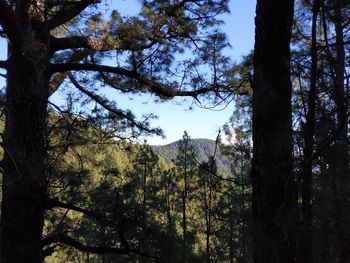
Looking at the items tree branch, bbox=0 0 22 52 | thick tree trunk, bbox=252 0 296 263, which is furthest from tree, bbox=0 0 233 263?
thick tree trunk, bbox=252 0 296 263

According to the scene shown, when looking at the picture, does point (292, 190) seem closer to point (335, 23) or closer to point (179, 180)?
point (335, 23)

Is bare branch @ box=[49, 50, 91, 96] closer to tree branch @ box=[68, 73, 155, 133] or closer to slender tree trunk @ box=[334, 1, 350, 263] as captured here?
tree branch @ box=[68, 73, 155, 133]

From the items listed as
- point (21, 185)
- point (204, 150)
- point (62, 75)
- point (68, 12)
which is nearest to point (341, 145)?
point (21, 185)

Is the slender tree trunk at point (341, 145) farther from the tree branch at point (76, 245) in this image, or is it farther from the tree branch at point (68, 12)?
the tree branch at point (68, 12)

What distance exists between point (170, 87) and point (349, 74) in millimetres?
4739

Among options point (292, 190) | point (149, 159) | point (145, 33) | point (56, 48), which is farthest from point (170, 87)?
point (149, 159)

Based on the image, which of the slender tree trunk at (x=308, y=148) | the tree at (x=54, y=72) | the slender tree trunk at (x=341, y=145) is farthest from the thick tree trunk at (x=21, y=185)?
the slender tree trunk at (x=341, y=145)

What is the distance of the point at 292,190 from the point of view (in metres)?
2.01

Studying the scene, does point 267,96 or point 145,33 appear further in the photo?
point 145,33

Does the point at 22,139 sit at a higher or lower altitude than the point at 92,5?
lower

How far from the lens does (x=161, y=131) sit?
6555mm

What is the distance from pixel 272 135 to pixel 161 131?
4476 millimetres

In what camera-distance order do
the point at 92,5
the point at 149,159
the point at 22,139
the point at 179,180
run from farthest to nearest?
1. the point at 179,180
2. the point at 149,159
3. the point at 92,5
4. the point at 22,139

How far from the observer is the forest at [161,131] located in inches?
81.4
